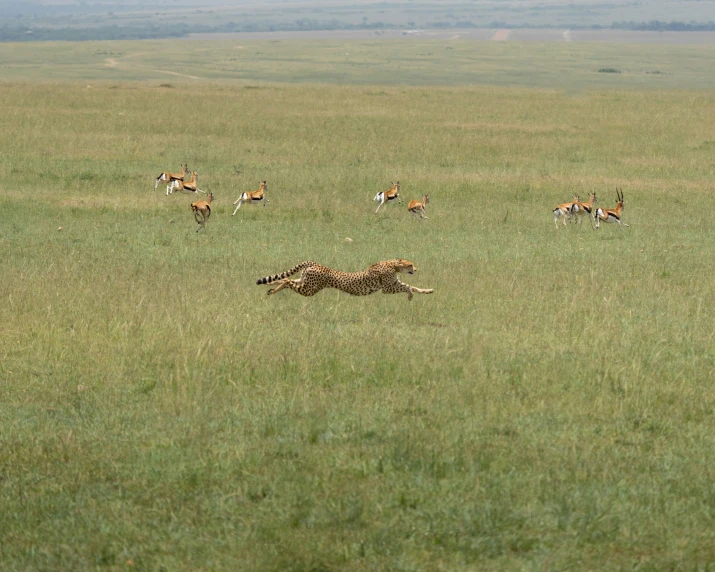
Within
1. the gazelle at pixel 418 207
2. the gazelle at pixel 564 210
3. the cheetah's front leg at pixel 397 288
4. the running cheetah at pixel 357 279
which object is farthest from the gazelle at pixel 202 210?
the cheetah's front leg at pixel 397 288

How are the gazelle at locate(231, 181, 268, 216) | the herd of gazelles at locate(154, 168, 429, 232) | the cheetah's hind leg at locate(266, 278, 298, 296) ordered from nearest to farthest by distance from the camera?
the cheetah's hind leg at locate(266, 278, 298, 296), the herd of gazelles at locate(154, 168, 429, 232), the gazelle at locate(231, 181, 268, 216)

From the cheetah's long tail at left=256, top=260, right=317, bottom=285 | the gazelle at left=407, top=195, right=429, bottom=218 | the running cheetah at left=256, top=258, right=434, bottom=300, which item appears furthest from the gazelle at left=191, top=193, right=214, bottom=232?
the running cheetah at left=256, top=258, right=434, bottom=300

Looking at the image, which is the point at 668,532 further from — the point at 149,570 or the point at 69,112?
the point at 69,112

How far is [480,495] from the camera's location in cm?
618

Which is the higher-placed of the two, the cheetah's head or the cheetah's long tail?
the cheetah's head

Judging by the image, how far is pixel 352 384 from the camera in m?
8.27

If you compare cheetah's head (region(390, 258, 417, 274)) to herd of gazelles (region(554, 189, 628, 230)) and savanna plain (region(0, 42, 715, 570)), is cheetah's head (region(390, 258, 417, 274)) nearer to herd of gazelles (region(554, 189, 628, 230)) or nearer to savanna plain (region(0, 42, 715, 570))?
savanna plain (region(0, 42, 715, 570))

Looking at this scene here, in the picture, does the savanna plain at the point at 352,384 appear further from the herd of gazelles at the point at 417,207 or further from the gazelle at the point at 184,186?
the gazelle at the point at 184,186

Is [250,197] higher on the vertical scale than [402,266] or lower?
lower

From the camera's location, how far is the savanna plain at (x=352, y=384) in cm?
579

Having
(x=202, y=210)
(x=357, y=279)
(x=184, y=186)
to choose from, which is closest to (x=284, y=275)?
(x=357, y=279)

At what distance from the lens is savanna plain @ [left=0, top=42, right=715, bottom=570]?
579cm

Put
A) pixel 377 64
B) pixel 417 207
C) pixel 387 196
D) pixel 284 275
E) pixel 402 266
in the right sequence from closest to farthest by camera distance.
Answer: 1. pixel 402 266
2. pixel 284 275
3. pixel 417 207
4. pixel 387 196
5. pixel 377 64

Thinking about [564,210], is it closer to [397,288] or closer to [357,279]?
[397,288]
